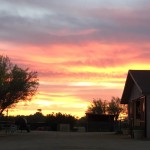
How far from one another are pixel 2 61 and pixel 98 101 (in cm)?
4006

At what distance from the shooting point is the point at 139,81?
34.5 meters

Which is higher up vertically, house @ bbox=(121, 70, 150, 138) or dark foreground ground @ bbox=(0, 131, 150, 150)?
house @ bbox=(121, 70, 150, 138)

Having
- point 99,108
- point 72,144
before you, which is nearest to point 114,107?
point 99,108

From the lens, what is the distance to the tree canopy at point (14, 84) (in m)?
37.8

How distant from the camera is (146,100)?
3341cm

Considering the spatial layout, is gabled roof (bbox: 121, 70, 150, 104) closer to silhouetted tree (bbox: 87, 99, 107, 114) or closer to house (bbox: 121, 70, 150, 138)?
house (bbox: 121, 70, 150, 138)

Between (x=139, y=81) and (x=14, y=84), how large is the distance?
9688 mm

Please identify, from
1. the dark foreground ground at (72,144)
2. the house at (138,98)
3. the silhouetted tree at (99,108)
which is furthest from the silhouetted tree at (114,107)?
the dark foreground ground at (72,144)

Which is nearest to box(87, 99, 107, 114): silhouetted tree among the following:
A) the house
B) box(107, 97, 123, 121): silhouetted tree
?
box(107, 97, 123, 121): silhouetted tree

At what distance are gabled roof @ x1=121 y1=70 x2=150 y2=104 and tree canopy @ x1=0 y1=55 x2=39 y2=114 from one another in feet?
24.4

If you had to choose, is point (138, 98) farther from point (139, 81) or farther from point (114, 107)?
point (114, 107)

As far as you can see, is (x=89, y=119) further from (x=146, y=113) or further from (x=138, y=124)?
(x=146, y=113)

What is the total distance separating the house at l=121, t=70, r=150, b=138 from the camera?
109ft

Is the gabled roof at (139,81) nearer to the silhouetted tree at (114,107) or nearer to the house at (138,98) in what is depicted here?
the house at (138,98)
